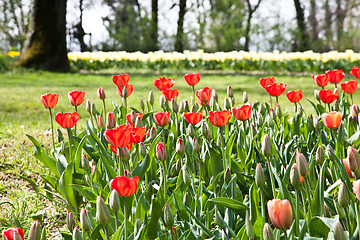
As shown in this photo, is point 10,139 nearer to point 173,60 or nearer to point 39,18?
point 39,18

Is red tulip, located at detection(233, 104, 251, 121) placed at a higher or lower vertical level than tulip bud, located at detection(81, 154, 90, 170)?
higher

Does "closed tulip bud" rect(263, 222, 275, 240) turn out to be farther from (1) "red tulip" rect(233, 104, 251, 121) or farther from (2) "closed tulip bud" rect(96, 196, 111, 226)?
(1) "red tulip" rect(233, 104, 251, 121)

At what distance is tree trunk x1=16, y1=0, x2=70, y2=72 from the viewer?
11117mm

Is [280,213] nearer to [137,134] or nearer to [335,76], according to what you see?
[137,134]

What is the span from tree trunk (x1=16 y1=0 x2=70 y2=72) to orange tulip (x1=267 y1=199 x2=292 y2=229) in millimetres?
11095

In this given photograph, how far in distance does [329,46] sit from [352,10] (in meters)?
5.23

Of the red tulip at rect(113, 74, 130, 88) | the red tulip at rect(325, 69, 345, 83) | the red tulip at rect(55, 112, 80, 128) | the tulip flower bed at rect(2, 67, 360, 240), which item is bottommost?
the tulip flower bed at rect(2, 67, 360, 240)

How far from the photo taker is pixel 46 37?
36.9 feet

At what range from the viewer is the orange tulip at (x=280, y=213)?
3.64 feet

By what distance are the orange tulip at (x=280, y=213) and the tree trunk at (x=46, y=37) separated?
11095 mm

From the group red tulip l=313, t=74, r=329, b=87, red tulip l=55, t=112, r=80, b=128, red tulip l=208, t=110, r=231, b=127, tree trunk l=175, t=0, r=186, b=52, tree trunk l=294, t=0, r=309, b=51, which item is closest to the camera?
red tulip l=208, t=110, r=231, b=127

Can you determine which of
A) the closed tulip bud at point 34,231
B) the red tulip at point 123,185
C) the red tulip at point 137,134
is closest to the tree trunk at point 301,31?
the red tulip at point 137,134

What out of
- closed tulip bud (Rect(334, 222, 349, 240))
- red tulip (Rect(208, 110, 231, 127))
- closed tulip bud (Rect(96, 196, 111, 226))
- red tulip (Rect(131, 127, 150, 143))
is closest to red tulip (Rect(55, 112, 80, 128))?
red tulip (Rect(131, 127, 150, 143))

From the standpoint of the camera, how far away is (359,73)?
293cm
